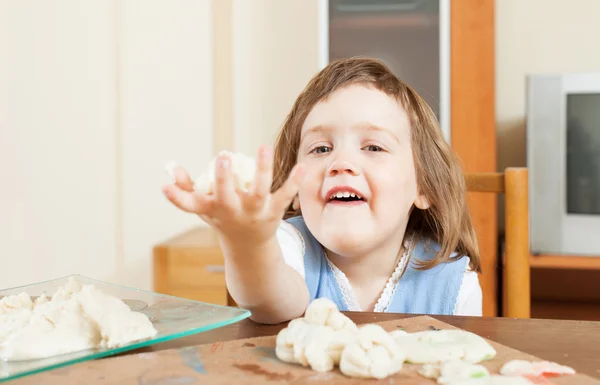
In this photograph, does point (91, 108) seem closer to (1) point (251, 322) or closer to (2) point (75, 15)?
(2) point (75, 15)

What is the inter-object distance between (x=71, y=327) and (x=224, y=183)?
0.63ft

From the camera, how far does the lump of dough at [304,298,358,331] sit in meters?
0.60

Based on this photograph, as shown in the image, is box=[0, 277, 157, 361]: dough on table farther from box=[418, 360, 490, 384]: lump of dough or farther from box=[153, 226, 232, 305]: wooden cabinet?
box=[153, 226, 232, 305]: wooden cabinet

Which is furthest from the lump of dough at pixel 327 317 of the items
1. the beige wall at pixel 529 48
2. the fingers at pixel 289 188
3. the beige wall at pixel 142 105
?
the beige wall at pixel 142 105

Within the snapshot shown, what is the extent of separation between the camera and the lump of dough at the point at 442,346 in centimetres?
56

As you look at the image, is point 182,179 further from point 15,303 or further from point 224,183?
point 15,303

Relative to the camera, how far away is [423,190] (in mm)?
1048

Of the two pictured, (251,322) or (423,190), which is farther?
(423,190)

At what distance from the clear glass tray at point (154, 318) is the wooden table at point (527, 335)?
16 mm

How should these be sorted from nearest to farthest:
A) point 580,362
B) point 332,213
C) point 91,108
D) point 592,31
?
point 580,362, point 332,213, point 592,31, point 91,108

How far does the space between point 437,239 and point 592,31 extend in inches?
81.1

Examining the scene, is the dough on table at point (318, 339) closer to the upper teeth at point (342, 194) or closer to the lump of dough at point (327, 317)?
the lump of dough at point (327, 317)

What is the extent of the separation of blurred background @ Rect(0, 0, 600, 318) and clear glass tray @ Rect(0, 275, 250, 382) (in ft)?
6.27

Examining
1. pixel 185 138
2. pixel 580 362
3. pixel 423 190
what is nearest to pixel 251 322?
pixel 580 362
